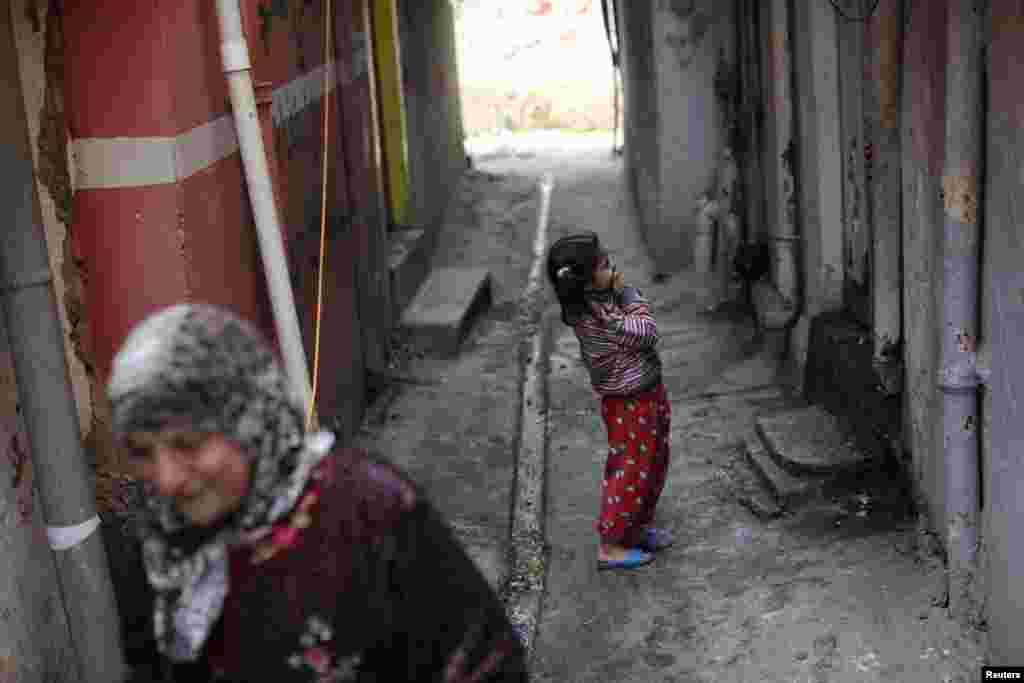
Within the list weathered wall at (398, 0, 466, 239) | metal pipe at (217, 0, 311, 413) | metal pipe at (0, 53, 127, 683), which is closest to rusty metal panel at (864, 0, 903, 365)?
metal pipe at (217, 0, 311, 413)

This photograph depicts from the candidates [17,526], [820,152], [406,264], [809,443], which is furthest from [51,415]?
[406,264]

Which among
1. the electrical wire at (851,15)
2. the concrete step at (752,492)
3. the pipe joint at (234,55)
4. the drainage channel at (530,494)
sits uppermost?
the pipe joint at (234,55)

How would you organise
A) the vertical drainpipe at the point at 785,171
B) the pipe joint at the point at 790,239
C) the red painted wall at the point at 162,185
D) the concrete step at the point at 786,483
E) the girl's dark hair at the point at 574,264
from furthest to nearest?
1. the pipe joint at the point at 790,239
2. the vertical drainpipe at the point at 785,171
3. the concrete step at the point at 786,483
4. the girl's dark hair at the point at 574,264
5. the red painted wall at the point at 162,185

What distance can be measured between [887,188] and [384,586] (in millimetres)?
3727

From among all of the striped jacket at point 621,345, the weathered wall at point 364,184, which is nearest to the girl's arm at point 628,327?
the striped jacket at point 621,345

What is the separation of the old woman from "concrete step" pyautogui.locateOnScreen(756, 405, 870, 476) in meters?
3.72

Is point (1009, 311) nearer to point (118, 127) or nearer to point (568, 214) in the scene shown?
point (118, 127)

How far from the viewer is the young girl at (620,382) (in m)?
5.34

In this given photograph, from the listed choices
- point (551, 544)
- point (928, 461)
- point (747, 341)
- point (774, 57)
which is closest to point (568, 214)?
point (747, 341)

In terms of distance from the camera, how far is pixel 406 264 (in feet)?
32.6

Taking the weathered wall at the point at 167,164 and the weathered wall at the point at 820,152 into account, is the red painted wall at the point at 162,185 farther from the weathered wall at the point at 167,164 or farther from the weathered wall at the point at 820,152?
the weathered wall at the point at 820,152

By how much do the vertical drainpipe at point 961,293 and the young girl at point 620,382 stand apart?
128 centimetres

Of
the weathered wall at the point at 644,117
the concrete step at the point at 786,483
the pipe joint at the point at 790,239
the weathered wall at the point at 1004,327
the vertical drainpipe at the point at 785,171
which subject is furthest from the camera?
the weathered wall at the point at 644,117

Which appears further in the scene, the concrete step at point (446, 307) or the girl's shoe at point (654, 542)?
the concrete step at point (446, 307)
